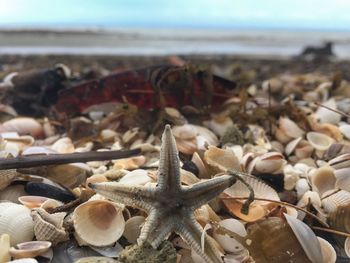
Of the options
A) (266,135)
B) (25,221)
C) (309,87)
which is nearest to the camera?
(25,221)

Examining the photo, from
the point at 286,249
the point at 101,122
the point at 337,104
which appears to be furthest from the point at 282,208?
the point at 337,104

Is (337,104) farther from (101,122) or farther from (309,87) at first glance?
(101,122)

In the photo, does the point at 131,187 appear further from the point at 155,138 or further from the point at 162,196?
the point at 155,138

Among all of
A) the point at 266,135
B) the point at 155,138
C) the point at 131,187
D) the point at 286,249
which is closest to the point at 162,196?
the point at 131,187

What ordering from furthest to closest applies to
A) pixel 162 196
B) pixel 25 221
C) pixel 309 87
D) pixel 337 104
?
pixel 309 87 < pixel 337 104 < pixel 25 221 < pixel 162 196

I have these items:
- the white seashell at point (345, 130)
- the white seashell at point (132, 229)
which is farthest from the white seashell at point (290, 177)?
the white seashell at point (132, 229)

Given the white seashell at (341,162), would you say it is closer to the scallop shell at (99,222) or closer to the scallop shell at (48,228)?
the scallop shell at (99,222)

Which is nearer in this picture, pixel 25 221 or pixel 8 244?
pixel 8 244

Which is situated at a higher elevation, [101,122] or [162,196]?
[162,196]

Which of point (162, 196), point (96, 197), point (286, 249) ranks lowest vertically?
point (286, 249)
